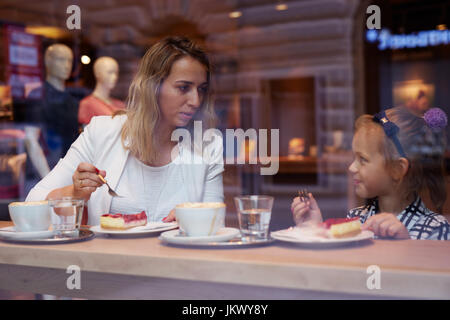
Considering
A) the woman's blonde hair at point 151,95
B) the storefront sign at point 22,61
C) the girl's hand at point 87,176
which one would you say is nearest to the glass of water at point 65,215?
the girl's hand at point 87,176

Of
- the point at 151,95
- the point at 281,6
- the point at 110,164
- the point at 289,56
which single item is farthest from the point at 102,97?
the point at 281,6

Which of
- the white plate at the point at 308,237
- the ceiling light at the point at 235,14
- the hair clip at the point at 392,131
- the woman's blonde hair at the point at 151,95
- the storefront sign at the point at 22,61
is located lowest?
the white plate at the point at 308,237

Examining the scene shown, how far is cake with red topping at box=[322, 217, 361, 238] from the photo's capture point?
34.0 inches

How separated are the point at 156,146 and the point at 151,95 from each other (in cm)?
18

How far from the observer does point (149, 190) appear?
1.58 m

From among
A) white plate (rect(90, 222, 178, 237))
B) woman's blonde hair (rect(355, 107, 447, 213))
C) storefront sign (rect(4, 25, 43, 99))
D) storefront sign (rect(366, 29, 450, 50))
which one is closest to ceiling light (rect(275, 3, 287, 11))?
storefront sign (rect(366, 29, 450, 50))

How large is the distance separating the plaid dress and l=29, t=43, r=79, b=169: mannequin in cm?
150

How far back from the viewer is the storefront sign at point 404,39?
5.14 m

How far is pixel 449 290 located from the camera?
2.15 ft

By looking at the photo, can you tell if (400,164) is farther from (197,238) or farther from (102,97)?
(102,97)

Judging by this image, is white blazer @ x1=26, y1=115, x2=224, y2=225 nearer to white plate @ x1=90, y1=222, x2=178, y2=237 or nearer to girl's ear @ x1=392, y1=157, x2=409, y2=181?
white plate @ x1=90, y1=222, x2=178, y2=237

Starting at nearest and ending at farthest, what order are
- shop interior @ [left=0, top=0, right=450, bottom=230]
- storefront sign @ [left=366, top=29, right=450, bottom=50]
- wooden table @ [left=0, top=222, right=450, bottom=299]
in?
wooden table @ [left=0, top=222, right=450, bottom=299], shop interior @ [left=0, top=0, right=450, bottom=230], storefront sign @ [left=366, top=29, right=450, bottom=50]

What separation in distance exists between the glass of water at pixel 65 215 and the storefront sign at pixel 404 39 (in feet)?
15.9

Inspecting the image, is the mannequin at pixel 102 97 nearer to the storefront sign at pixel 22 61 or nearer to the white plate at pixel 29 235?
the storefront sign at pixel 22 61
